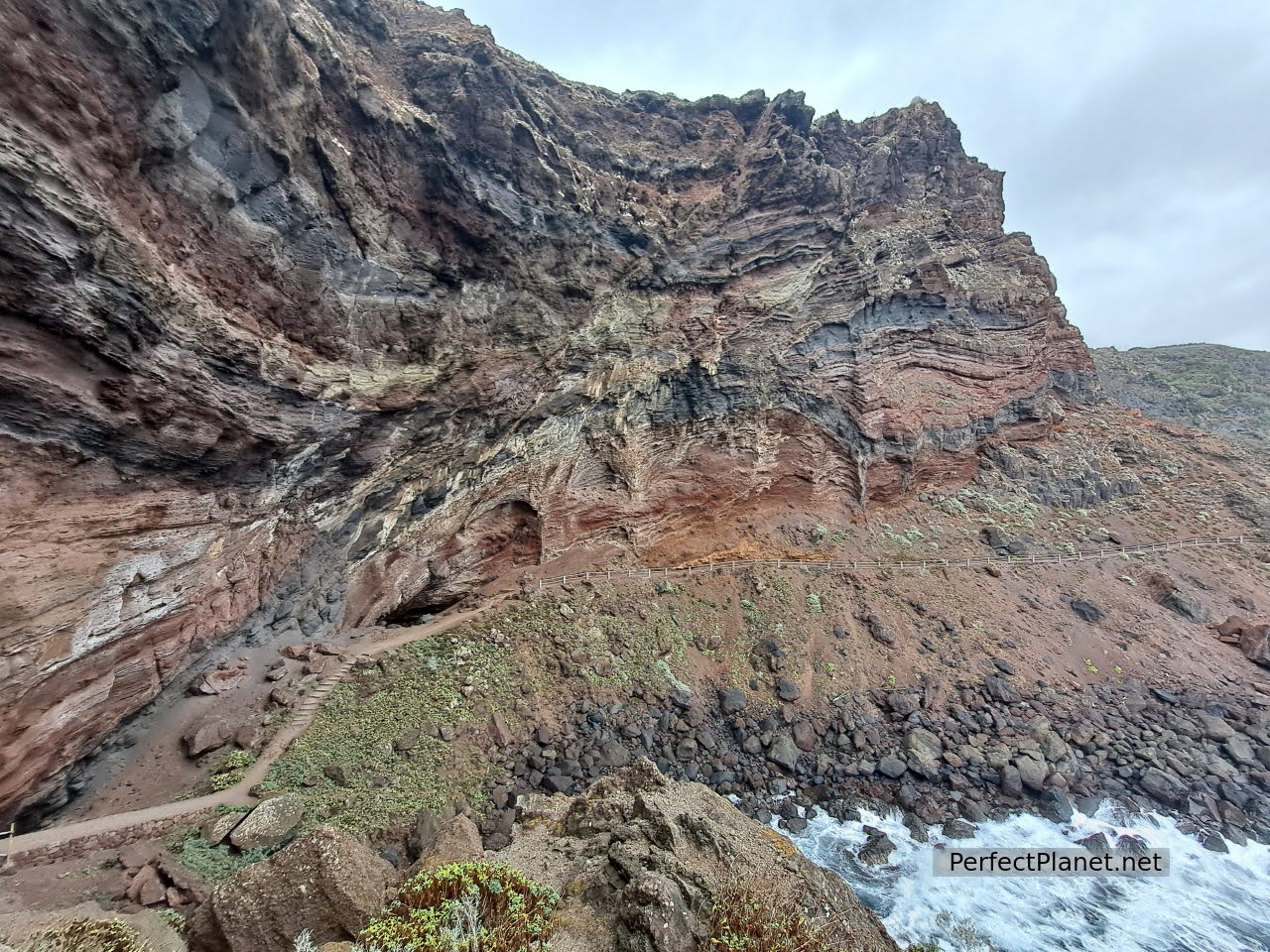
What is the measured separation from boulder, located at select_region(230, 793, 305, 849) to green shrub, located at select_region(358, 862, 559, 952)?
6.47 metres

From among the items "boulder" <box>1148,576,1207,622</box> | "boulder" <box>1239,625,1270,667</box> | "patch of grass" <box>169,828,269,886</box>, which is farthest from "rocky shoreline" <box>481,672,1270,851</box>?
"patch of grass" <box>169,828,269,886</box>

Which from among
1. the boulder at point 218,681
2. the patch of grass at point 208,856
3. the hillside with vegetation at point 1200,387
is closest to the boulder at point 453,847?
the patch of grass at point 208,856

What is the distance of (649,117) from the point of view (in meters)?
25.2

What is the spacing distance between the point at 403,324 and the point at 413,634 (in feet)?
31.0

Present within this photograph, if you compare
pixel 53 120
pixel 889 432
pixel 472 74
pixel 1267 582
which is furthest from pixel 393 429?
pixel 1267 582

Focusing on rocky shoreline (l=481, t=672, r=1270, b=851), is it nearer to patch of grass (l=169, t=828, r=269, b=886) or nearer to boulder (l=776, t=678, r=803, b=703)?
boulder (l=776, t=678, r=803, b=703)

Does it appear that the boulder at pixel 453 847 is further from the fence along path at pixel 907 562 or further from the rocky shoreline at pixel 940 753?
the fence along path at pixel 907 562

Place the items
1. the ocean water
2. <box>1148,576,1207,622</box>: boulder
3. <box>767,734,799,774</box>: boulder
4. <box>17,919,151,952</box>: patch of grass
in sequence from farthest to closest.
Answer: <box>1148,576,1207,622</box>: boulder → <box>767,734,799,774</box>: boulder → the ocean water → <box>17,919,151,952</box>: patch of grass

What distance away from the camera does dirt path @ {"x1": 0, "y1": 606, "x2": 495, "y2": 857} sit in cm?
907

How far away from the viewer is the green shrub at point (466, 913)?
185 inches

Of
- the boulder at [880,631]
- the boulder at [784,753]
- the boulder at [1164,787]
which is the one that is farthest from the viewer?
the boulder at [880,631]

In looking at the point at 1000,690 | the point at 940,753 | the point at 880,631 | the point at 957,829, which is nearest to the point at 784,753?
the point at 957,829

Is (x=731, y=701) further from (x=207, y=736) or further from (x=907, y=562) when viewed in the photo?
(x=207, y=736)

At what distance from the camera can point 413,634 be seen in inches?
626
